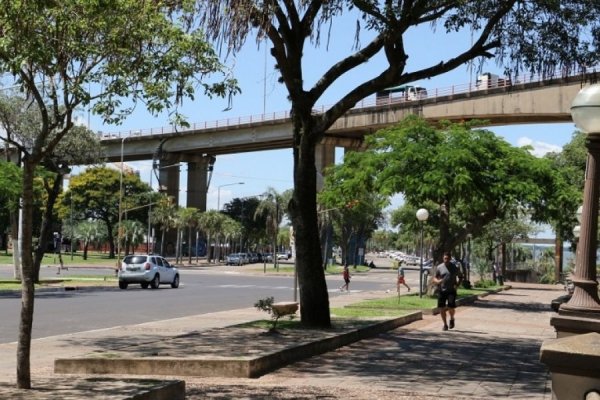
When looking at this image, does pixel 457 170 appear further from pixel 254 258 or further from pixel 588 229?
pixel 254 258

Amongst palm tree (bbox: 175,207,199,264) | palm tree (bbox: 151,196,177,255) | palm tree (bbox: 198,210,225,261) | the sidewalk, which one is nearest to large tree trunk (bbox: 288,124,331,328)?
the sidewalk

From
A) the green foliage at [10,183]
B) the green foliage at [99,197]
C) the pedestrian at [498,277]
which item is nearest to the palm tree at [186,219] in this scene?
the green foliage at [99,197]

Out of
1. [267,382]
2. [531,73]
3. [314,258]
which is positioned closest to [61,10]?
[267,382]

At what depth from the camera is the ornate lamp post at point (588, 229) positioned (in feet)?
24.4

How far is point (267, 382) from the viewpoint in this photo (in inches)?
395

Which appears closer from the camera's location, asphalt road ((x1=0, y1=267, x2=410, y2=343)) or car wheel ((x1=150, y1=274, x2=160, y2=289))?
asphalt road ((x1=0, y1=267, x2=410, y2=343))

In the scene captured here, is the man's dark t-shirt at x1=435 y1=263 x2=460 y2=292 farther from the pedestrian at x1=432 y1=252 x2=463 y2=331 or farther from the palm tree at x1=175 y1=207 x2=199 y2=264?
the palm tree at x1=175 y1=207 x2=199 y2=264

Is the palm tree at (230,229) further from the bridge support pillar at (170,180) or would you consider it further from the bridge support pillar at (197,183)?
the bridge support pillar at (170,180)

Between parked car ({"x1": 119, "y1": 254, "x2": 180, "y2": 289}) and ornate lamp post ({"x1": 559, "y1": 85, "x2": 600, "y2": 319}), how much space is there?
2932 cm

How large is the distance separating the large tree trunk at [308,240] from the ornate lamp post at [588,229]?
24.5ft

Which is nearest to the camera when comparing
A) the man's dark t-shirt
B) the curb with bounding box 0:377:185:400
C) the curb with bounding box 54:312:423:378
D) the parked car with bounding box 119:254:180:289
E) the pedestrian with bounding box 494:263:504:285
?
the curb with bounding box 0:377:185:400

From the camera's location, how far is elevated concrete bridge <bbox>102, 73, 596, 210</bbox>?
47375 mm

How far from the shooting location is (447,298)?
1844 centimetres

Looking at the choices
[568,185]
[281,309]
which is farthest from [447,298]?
[568,185]
